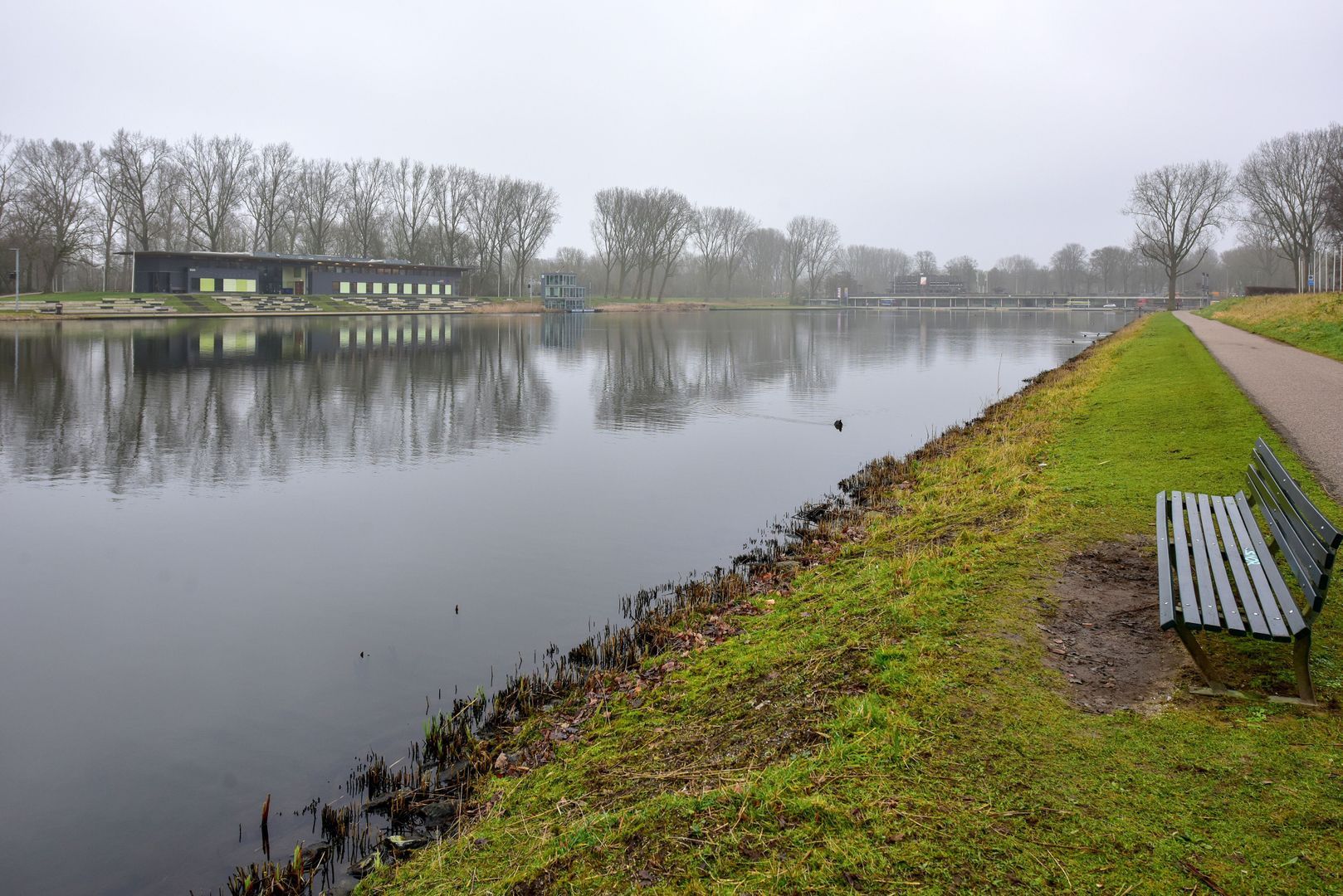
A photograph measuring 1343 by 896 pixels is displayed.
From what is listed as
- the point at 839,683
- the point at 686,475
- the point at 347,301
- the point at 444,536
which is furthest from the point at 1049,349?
the point at 347,301

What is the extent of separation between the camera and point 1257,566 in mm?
5957

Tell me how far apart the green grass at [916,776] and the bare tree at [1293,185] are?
2875 inches

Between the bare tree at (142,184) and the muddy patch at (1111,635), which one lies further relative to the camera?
the bare tree at (142,184)

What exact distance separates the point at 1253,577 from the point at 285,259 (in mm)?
85314

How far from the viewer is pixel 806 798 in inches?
169

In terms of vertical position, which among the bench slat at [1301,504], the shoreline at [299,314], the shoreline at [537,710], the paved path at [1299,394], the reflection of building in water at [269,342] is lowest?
the shoreline at [537,710]

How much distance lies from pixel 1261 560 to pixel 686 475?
406 inches

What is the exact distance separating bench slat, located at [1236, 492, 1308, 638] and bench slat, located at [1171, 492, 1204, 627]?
0.38 m

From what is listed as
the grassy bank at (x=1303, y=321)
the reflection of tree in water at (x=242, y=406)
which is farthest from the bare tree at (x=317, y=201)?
the grassy bank at (x=1303, y=321)

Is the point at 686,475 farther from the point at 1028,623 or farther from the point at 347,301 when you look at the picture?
the point at 347,301

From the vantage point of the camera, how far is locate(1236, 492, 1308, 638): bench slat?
15.7 ft

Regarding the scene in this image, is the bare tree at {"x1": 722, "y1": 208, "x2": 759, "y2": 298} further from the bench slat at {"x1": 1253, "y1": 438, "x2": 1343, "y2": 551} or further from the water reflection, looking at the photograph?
the bench slat at {"x1": 1253, "y1": 438, "x2": 1343, "y2": 551}

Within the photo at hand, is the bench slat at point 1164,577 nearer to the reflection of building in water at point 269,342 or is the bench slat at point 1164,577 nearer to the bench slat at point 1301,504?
the bench slat at point 1301,504

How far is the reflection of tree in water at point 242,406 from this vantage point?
15969 mm
